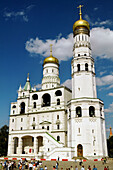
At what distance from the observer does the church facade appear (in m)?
43.4

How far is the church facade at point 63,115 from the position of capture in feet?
142

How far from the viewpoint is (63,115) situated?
5234cm

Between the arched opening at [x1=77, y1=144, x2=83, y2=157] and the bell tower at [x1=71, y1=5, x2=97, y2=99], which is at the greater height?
the bell tower at [x1=71, y1=5, x2=97, y2=99]

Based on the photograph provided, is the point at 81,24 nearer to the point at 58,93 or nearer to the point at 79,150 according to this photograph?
the point at 58,93

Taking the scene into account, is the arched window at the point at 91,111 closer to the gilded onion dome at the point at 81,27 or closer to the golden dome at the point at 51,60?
the gilded onion dome at the point at 81,27

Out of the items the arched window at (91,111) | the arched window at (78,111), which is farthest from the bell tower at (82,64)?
the arched window at (78,111)

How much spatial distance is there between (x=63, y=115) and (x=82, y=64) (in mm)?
14291

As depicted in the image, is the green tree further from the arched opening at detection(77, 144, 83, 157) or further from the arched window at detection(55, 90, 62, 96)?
the arched opening at detection(77, 144, 83, 157)

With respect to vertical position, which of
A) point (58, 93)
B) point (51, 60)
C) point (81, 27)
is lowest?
point (58, 93)

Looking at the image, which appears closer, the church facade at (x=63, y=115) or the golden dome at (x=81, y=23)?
the church facade at (x=63, y=115)

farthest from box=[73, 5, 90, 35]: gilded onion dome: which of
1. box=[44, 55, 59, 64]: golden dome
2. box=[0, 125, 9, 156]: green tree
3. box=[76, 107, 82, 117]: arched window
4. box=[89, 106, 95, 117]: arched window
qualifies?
box=[0, 125, 9, 156]: green tree

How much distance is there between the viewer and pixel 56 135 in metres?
51.5

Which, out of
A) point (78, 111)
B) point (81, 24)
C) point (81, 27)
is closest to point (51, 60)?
point (81, 27)

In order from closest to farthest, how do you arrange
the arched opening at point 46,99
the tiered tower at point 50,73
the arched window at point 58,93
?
the arched window at point 58,93 → the arched opening at point 46,99 → the tiered tower at point 50,73
